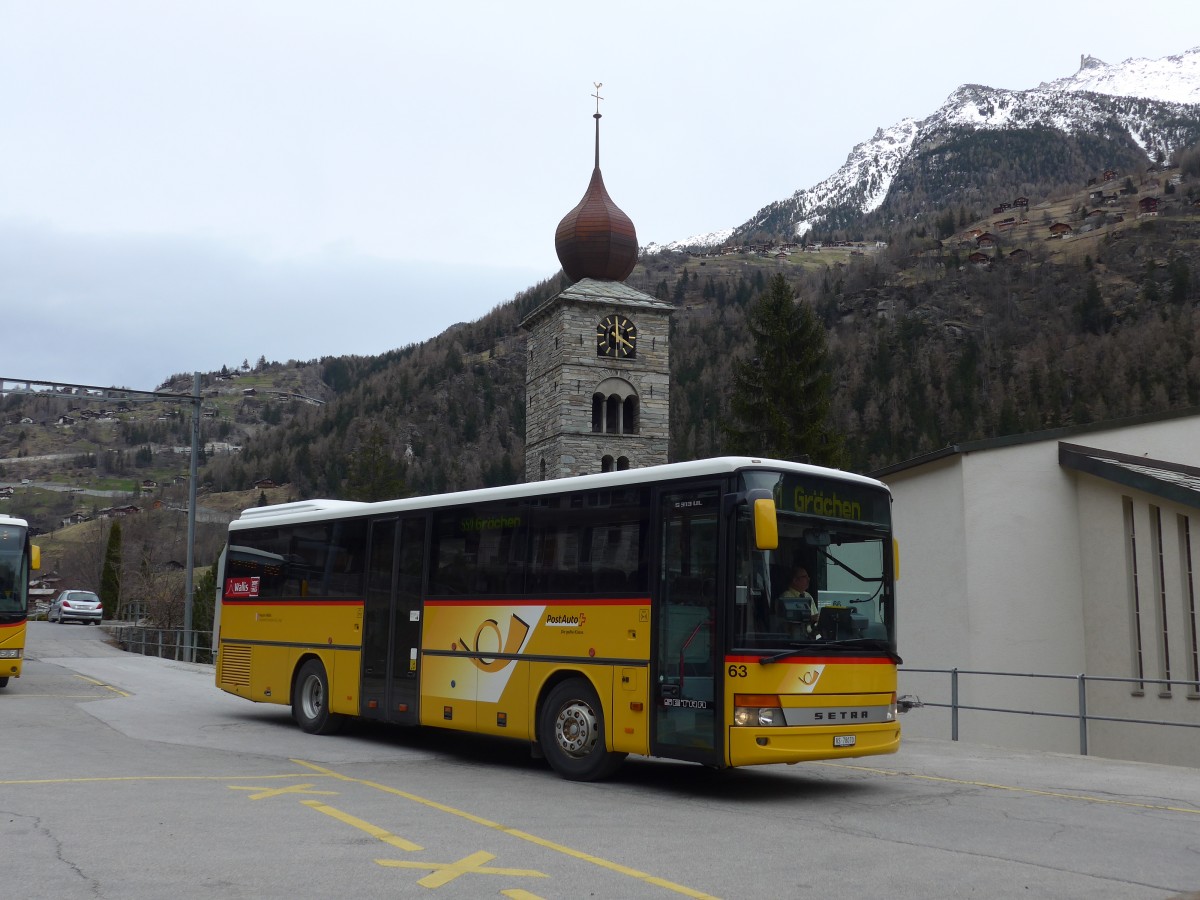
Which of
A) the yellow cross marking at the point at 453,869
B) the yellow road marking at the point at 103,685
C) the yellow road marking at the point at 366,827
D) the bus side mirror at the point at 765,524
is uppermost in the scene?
the bus side mirror at the point at 765,524

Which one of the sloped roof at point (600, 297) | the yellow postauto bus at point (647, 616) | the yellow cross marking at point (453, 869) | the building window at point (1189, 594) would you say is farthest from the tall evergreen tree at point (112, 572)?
the yellow cross marking at point (453, 869)

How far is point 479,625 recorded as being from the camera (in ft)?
41.5

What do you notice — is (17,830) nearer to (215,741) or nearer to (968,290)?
(215,741)

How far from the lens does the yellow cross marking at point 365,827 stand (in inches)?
304

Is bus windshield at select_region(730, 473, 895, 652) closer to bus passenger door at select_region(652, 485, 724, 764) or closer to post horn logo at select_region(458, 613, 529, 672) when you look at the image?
bus passenger door at select_region(652, 485, 724, 764)

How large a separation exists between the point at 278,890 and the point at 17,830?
264 cm

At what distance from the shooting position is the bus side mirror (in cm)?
954

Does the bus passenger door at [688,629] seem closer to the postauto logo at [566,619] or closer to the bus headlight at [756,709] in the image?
the bus headlight at [756,709]

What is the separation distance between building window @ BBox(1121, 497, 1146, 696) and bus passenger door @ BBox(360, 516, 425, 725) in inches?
482

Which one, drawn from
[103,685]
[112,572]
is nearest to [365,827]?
[103,685]

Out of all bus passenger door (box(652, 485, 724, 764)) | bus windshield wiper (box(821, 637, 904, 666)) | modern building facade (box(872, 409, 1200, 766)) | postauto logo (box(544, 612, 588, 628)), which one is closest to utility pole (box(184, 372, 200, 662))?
modern building facade (box(872, 409, 1200, 766))

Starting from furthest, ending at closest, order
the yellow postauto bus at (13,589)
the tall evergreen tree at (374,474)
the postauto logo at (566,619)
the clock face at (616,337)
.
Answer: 1. the tall evergreen tree at (374,474)
2. the clock face at (616,337)
3. the yellow postauto bus at (13,589)
4. the postauto logo at (566,619)

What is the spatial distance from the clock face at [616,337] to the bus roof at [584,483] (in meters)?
39.9

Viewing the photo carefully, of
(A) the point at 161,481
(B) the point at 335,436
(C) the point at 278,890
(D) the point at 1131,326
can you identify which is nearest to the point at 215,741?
(C) the point at 278,890
